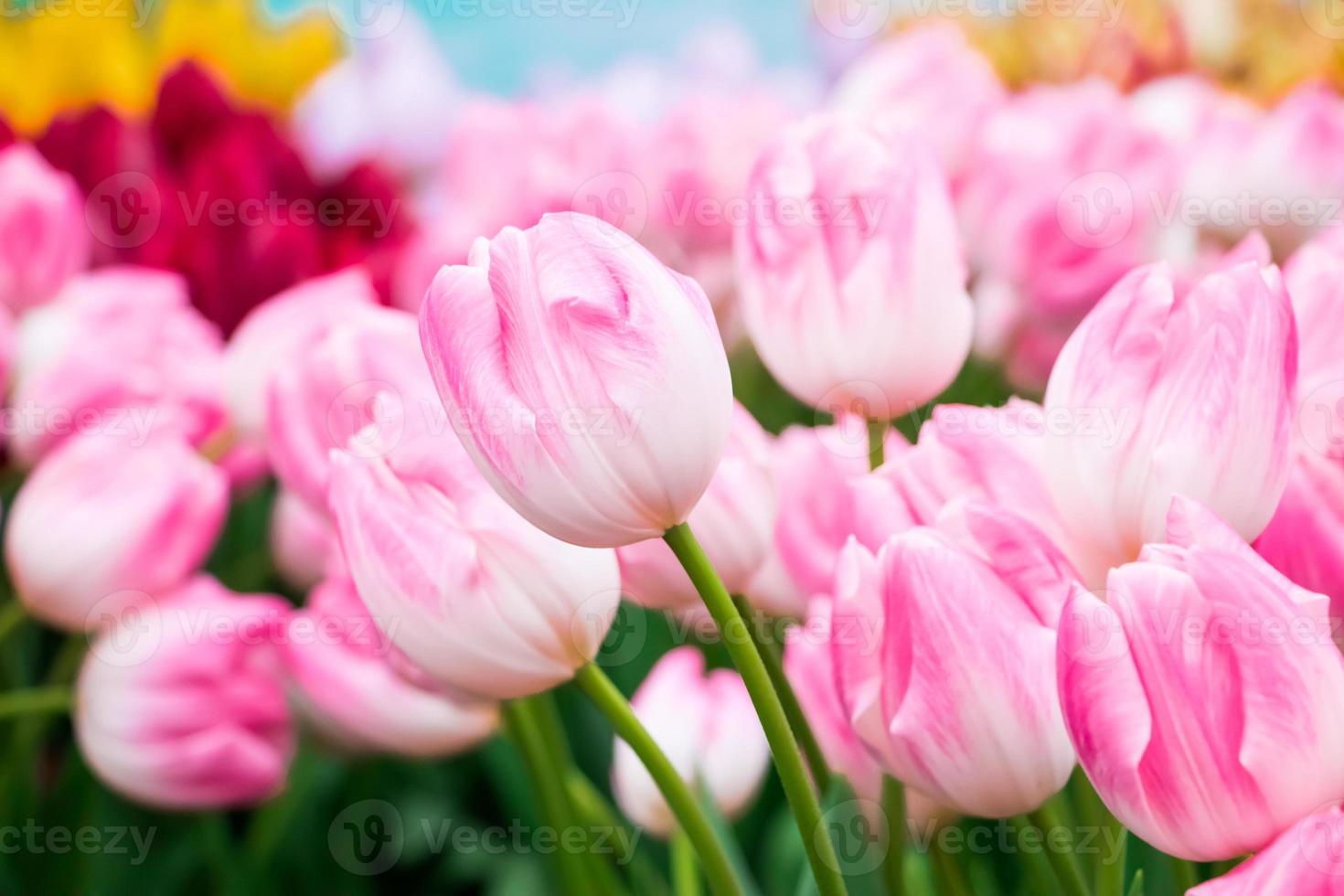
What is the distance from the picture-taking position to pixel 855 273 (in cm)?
35

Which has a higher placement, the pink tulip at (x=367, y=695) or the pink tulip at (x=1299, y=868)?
the pink tulip at (x=1299, y=868)

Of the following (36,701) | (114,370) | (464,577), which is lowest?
(36,701)

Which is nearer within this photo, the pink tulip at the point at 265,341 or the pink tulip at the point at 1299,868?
the pink tulip at the point at 1299,868

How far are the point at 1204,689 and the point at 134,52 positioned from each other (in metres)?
1.37

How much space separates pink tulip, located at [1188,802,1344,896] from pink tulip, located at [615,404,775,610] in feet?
0.49

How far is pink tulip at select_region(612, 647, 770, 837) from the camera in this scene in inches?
18.1

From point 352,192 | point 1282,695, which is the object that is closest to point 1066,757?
point 1282,695

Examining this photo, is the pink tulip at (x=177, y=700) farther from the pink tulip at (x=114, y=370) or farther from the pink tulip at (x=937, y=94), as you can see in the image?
the pink tulip at (x=937, y=94)

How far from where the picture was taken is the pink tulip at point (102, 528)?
553 mm

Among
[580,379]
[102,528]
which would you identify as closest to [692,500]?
[580,379]

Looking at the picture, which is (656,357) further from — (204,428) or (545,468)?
(204,428)

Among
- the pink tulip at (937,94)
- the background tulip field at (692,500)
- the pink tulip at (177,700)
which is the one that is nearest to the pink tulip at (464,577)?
the background tulip field at (692,500)

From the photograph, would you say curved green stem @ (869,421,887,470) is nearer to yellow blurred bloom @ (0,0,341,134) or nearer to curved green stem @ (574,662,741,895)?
curved green stem @ (574,662,741,895)

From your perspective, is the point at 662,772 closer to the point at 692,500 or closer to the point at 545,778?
the point at 692,500
